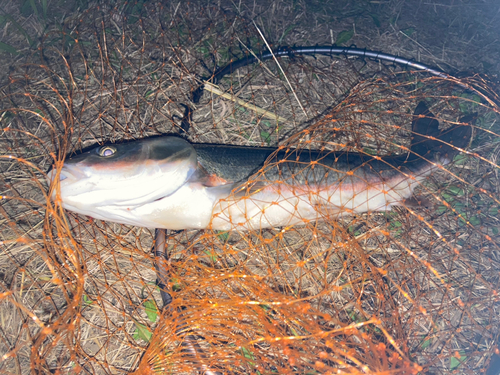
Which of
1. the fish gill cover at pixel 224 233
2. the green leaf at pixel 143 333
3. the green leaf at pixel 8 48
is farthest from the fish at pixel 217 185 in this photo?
the green leaf at pixel 8 48

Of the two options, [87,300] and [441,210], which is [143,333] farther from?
[441,210]

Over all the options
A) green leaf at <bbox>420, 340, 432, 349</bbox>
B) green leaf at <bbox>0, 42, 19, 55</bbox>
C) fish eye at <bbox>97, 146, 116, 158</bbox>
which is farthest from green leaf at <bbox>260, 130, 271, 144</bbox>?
green leaf at <bbox>0, 42, 19, 55</bbox>

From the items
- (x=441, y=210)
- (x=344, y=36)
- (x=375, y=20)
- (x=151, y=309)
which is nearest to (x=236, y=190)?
(x=151, y=309)

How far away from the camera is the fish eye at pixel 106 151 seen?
10.5ft

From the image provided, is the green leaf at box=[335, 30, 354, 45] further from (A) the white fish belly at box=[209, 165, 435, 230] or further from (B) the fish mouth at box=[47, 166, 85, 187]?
(B) the fish mouth at box=[47, 166, 85, 187]

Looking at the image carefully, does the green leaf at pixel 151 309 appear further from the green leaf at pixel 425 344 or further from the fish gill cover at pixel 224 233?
the green leaf at pixel 425 344

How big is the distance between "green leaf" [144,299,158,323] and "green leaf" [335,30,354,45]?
14.2ft

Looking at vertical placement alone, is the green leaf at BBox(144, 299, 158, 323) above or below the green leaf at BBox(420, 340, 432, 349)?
above

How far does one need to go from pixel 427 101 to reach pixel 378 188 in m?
1.75

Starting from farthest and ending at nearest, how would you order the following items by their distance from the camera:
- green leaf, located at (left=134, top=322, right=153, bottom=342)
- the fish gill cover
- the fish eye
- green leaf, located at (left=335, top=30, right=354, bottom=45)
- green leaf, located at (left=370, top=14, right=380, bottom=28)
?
green leaf, located at (left=370, top=14, right=380, bottom=28) < green leaf, located at (left=335, top=30, right=354, bottom=45) < green leaf, located at (left=134, top=322, right=153, bottom=342) < the fish gill cover < the fish eye

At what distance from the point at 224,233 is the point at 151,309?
4.18ft

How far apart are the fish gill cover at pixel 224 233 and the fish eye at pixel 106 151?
1.64 ft

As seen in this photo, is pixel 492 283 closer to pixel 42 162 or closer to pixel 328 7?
pixel 328 7

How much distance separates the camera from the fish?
304 centimetres
